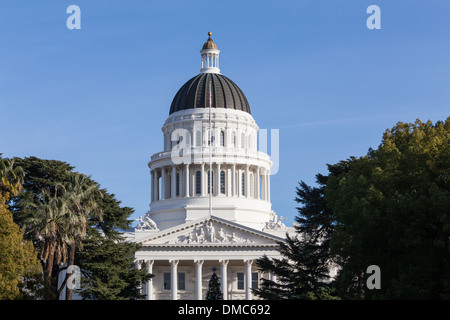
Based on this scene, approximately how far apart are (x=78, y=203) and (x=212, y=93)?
57115mm

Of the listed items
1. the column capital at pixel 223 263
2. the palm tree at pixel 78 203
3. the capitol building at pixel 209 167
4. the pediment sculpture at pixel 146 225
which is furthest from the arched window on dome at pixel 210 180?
the palm tree at pixel 78 203

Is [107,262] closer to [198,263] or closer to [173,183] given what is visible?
[198,263]

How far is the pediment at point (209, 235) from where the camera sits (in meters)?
99.4

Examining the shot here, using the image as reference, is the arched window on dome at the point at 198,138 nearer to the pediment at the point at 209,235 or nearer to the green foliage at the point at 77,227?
the pediment at the point at 209,235

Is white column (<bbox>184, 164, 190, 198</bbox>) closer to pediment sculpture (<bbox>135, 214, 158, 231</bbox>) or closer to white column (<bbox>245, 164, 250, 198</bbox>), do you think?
white column (<bbox>245, 164, 250, 198</bbox>)

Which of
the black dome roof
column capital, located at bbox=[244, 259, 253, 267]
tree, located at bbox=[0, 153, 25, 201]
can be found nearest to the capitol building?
the black dome roof

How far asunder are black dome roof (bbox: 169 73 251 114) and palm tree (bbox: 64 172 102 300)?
5257 centimetres

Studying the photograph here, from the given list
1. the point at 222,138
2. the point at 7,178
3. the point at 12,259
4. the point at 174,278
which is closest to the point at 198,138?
the point at 222,138

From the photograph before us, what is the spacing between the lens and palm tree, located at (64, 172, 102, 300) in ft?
211

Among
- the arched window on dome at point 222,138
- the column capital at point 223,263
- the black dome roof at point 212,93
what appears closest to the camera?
the column capital at point 223,263

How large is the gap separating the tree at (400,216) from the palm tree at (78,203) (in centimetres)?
1868
